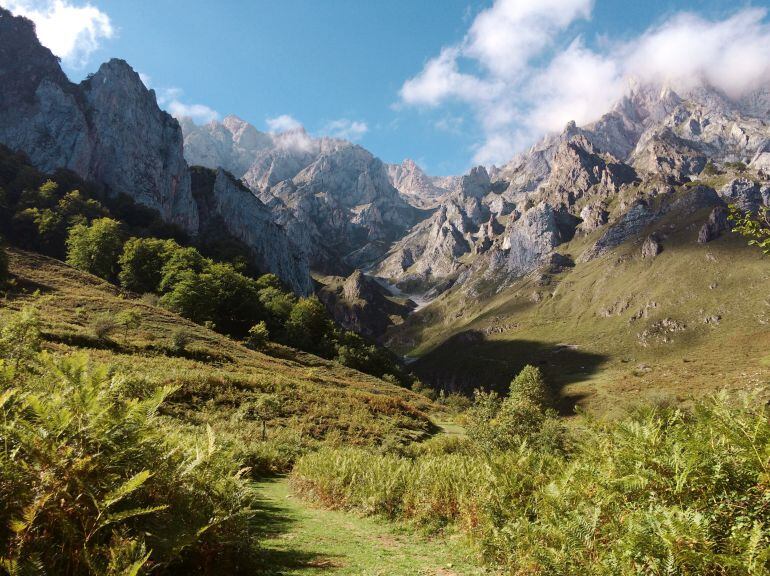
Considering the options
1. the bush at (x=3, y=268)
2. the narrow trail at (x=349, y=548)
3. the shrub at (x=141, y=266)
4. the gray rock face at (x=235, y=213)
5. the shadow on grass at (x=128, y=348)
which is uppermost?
the gray rock face at (x=235, y=213)

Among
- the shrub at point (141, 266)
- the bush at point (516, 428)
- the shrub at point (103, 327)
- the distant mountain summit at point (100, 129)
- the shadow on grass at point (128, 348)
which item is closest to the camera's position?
the bush at point (516, 428)

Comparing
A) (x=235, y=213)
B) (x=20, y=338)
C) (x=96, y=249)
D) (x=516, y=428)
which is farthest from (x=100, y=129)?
(x=516, y=428)

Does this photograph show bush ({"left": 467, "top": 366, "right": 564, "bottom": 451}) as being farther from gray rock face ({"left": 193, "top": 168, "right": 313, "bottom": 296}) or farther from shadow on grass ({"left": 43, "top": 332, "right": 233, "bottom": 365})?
gray rock face ({"left": 193, "top": 168, "right": 313, "bottom": 296})

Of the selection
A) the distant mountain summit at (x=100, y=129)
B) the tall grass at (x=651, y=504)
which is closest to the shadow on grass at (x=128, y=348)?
the tall grass at (x=651, y=504)

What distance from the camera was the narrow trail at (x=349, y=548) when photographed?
8297 mm

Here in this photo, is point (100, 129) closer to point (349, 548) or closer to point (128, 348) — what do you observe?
point (128, 348)

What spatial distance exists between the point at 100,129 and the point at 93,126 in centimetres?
225

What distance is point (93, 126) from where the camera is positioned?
142 meters

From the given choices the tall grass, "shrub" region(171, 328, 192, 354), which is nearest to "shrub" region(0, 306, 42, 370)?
the tall grass

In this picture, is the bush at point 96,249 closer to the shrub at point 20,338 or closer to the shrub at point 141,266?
the shrub at point 141,266

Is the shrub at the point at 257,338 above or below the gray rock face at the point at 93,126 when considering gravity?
below

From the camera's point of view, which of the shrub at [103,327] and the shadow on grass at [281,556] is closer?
the shadow on grass at [281,556]

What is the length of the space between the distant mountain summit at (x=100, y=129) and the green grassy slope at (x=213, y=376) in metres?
96.1

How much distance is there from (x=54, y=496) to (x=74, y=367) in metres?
2.08
